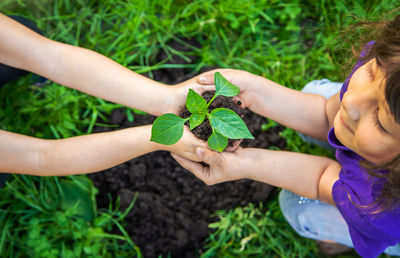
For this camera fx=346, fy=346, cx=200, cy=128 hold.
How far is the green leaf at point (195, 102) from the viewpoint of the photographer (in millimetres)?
996

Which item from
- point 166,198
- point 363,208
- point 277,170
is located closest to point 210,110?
point 277,170

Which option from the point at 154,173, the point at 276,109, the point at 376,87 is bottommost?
the point at 154,173

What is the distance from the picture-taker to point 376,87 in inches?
35.9

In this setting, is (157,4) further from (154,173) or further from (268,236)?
(268,236)

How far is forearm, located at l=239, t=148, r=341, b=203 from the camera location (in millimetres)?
1331

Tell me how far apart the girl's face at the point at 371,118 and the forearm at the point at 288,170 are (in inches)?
12.5

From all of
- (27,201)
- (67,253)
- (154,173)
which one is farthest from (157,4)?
(67,253)

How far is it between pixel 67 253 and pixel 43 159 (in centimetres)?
57

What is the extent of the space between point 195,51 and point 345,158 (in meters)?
1.03

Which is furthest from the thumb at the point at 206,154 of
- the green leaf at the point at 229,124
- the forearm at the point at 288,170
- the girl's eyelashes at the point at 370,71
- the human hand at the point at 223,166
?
the girl's eyelashes at the point at 370,71

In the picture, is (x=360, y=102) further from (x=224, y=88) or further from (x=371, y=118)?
(x=224, y=88)

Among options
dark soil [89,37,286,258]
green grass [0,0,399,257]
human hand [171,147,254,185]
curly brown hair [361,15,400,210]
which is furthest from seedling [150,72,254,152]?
green grass [0,0,399,257]

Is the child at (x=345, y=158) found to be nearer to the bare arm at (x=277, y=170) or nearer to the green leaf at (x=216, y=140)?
the bare arm at (x=277, y=170)

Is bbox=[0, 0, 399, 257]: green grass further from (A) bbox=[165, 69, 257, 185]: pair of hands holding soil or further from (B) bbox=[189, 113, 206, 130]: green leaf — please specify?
(B) bbox=[189, 113, 206, 130]: green leaf
